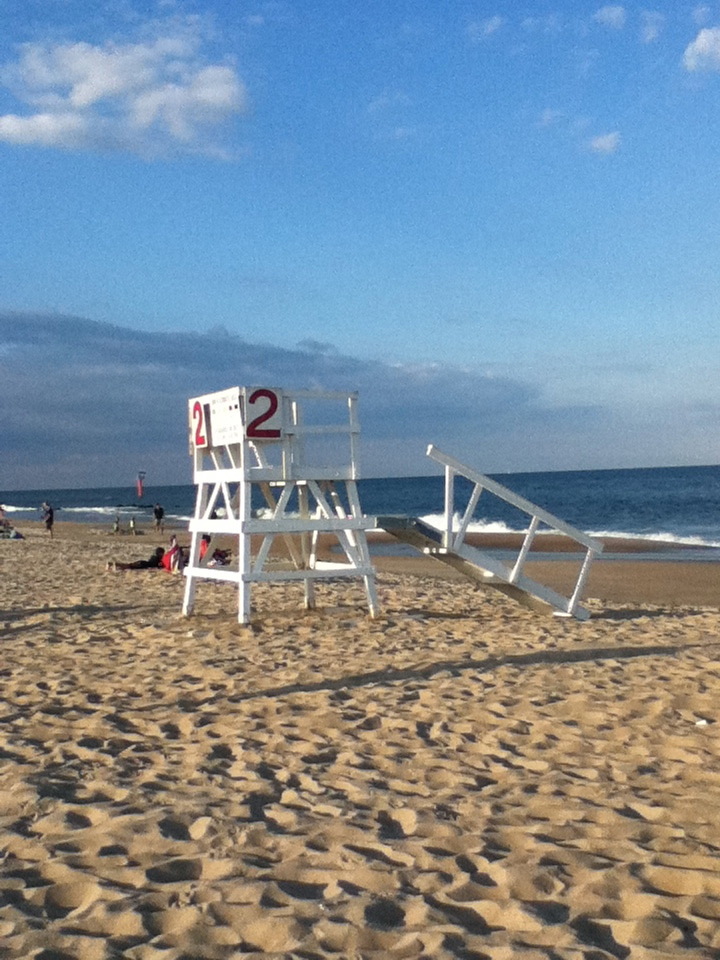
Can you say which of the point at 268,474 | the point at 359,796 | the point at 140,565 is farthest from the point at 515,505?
the point at 140,565

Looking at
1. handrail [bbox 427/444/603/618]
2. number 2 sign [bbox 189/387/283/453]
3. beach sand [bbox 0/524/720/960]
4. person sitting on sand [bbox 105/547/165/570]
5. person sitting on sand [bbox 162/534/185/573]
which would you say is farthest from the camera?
person sitting on sand [bbox 105/547/165/570]

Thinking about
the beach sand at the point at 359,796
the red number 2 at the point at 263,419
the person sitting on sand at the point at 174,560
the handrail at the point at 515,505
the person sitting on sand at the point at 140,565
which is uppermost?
the red number 2 at the point at 263,419

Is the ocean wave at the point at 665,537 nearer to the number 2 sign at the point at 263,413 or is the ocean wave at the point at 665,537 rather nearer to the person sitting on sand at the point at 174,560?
the person sitting on sand at the point at 174,560

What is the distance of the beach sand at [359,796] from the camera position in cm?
341

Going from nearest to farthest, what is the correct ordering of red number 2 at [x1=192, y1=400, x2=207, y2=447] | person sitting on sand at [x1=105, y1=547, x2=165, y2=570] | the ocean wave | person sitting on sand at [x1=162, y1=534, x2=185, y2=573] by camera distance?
red number 2 at [x1=192, y1=400, x2=207, y2=447] < person sitting on sand at [x1=162, y1=534, x2=185, y2=573] < person sitting on sand at [x1=105, y1=547, x2=165, y2=570] < the ocean wave

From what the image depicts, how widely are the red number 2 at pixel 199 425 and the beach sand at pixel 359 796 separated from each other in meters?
2.27

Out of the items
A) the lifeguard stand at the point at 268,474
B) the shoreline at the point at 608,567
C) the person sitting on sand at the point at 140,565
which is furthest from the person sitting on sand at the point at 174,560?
the lifeguard stand at the point at 268,474

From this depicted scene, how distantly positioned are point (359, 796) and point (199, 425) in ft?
22.6

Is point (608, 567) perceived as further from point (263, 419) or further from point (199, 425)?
point (263, 419)

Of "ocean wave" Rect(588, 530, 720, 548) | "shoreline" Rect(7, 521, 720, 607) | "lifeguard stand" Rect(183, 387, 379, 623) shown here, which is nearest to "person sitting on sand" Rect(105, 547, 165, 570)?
"shoreline" Rect(7, 521, 720, 607)

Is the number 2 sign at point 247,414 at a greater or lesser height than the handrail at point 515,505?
greater

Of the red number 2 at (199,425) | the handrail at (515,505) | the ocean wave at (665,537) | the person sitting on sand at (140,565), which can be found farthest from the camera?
the ocean wave at (665,537)

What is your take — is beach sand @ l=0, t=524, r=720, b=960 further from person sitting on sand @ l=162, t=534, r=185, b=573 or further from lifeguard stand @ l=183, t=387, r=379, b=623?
person sitting on sand @ l=162, t=534, r=185, b=573

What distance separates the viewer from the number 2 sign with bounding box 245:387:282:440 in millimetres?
10156
